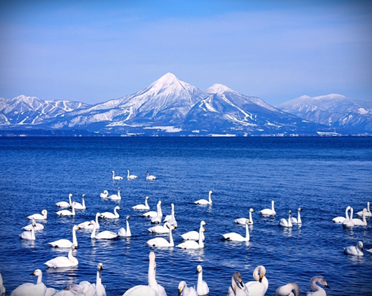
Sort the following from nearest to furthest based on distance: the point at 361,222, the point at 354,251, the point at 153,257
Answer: the point at 153,257 < the point at 354,251 < the point at 361,222

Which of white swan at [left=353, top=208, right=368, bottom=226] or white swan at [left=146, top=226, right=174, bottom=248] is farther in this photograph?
white swan at [left=353, top=208, right=368, bottom=226]

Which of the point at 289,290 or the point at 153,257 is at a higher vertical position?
the point at 153,257

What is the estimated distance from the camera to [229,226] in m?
33.5

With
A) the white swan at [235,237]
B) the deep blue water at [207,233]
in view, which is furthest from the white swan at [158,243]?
the white swan at [235,237]

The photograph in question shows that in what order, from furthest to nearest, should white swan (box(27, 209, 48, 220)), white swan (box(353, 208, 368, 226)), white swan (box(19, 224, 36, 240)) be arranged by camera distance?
white swan (box(27, 209, 48, 220)), white swan (box(353, 208, 368, 226)), white swan (box(19, 224, 36, 240))

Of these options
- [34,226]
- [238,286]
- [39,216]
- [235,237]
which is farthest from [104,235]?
[238,286]

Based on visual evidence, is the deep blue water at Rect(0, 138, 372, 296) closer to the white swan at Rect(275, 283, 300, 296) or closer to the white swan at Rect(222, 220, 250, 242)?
the white swan at Rect(222, 220, 250, 242)

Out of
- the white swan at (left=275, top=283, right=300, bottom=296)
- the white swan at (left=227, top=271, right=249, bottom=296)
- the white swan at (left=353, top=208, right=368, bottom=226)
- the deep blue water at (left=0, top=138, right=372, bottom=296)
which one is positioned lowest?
the deep blue water at (left=0, top=138, right=372, bottom=296)

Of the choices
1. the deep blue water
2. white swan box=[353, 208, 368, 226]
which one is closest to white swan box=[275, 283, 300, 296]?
the deep blue water

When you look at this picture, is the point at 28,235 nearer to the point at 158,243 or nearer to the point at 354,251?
the point at 158,243

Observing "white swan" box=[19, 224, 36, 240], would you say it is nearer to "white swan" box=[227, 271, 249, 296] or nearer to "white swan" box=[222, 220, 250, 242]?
"white swan" box=[222, 220, 250, 242]

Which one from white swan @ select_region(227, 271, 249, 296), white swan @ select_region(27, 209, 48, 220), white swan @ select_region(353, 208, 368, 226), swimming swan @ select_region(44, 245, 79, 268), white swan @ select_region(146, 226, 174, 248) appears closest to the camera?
white swan @ select_region(227, 271, 249, 296)

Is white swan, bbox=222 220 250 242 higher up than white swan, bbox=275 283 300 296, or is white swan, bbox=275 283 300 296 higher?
white swan, bbox=275 283 300 296

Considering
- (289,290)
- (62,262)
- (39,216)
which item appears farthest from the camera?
(39,216)
